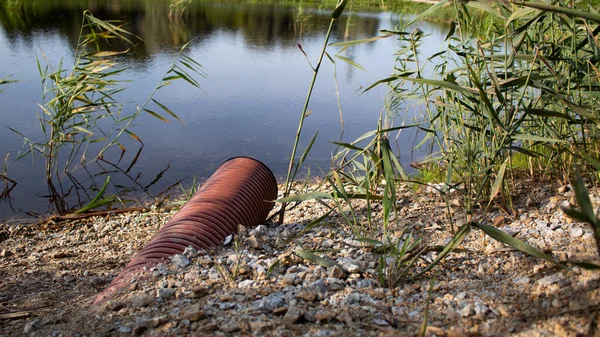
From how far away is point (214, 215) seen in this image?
11.0 ft

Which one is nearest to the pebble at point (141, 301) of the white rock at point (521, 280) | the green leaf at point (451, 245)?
the green leaf at point (451, 245)

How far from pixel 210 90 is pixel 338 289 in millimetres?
7318

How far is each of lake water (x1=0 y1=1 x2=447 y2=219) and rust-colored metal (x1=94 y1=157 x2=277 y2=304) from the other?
47.5 inches

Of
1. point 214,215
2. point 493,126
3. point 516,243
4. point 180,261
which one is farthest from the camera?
point 214,215

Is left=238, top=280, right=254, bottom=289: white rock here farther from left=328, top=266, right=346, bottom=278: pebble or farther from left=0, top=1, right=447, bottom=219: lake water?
left=0, top=1, right=447, bottom=219: lake water

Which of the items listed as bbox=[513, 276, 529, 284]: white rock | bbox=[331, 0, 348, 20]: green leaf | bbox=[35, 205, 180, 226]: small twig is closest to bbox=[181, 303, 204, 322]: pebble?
Result: bbox=[513, 276, 529, 284]: white rock

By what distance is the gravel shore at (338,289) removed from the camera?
6.79 ft

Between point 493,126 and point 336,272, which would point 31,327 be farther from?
point 493,126

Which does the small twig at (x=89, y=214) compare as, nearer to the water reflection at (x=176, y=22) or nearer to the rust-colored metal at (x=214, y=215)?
the rust-colored metal at (x=214, y=215)

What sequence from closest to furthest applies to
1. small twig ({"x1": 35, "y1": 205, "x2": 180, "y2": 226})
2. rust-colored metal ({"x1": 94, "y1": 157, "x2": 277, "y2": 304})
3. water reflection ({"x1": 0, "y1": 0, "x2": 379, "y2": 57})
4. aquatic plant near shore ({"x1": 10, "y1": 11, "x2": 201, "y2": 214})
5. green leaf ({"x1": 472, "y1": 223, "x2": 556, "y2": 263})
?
green leaf ({"x1": 472, "y1": 223, "x2": 556, "y2": 263}) → rust-colored metal ({"x1": 94, "y1": 157, "x2": 277, "y2": 304}) → small twig ({"x1": 35, "y1": 205, "x2": 180, "y2": 226}) → aquatic plant near shore ({"x1": 10, "y1": 11, "x2": 201, "y2": 214}) → water reflection ({"x1": 0, "y1": 0, "x2": 379, "y2": 57})

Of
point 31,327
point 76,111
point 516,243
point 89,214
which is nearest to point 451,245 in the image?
point 516,243

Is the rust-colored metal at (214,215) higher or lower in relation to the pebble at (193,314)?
lower

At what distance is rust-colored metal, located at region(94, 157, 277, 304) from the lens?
2.98 meters

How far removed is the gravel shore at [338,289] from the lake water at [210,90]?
1.17m
